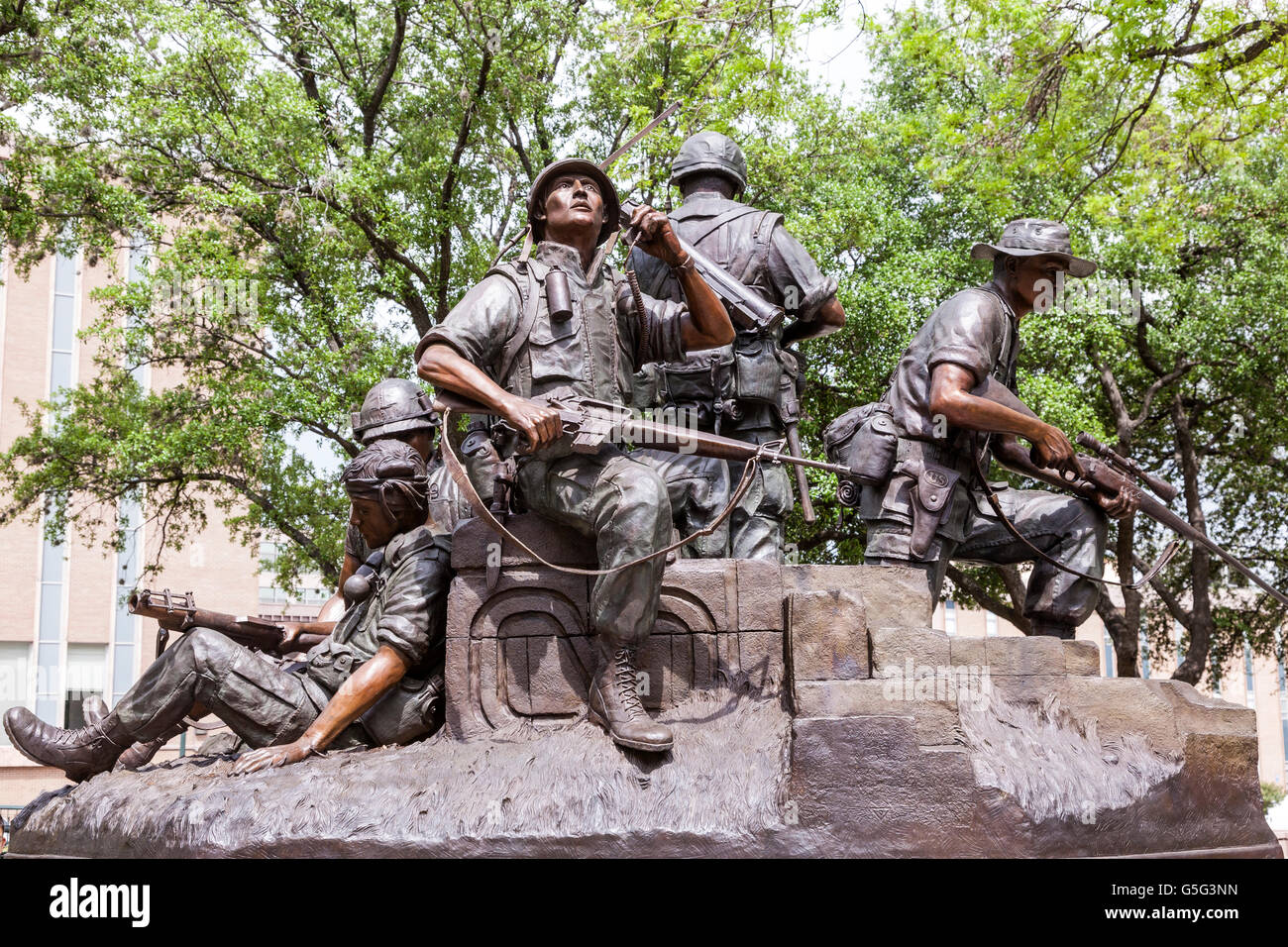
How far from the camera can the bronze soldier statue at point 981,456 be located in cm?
552

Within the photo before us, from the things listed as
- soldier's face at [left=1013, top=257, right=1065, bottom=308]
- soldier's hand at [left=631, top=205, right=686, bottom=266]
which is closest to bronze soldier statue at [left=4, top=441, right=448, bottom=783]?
soldier's hand at [left=631, top=205, right=686, bottom=266]

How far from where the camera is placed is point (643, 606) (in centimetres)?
486

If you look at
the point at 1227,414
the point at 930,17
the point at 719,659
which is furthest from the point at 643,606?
the point at 1227,414

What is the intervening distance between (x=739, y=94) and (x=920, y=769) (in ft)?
30.1

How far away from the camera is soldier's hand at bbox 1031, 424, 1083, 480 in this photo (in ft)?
18.1

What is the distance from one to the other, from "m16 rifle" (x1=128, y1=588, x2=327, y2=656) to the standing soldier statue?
2.06 m

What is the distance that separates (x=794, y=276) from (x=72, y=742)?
13.0 feet

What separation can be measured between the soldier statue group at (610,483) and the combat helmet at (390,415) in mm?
36

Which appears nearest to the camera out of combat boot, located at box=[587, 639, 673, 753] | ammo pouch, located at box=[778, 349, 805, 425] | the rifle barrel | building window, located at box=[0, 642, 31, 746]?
combat boot, located at box=[587, 639, 673, 753]

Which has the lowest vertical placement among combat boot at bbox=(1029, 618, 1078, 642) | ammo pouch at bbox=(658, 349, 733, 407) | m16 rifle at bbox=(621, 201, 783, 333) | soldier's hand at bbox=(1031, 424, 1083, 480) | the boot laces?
the boot laces

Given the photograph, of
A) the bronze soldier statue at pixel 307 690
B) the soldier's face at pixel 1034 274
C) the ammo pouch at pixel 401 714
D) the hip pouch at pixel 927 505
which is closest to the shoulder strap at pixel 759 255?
the soldier's face at pixel 1034 274

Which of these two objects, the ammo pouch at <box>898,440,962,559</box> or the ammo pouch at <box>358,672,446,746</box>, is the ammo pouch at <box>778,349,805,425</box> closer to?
the ammo pouch at <box>898,440,962,559</box>

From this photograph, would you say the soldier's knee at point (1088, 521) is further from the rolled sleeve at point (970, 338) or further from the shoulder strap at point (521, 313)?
the shoulder strap at point (521, 313)

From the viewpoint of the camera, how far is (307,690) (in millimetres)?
5359
